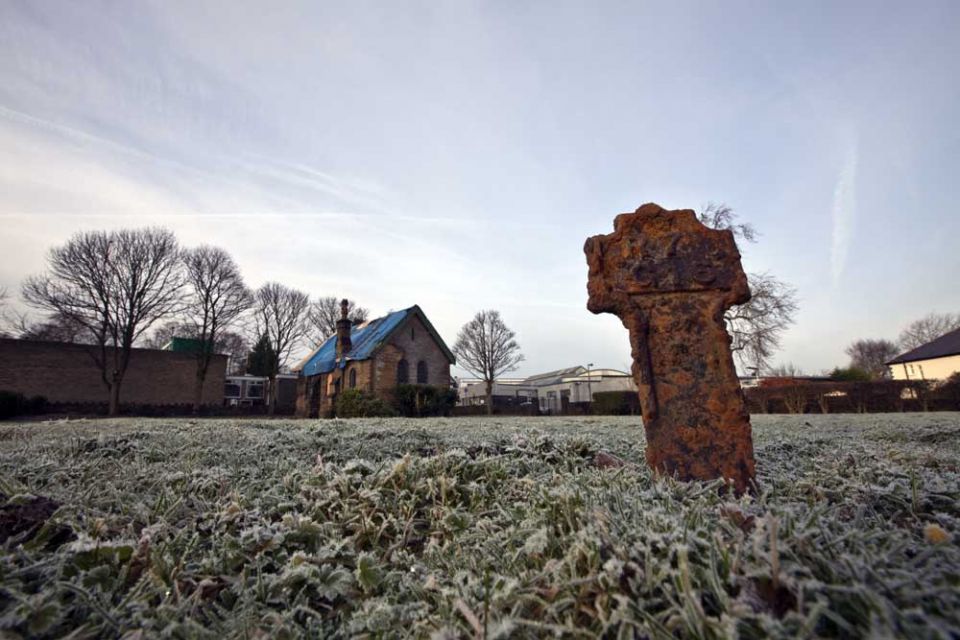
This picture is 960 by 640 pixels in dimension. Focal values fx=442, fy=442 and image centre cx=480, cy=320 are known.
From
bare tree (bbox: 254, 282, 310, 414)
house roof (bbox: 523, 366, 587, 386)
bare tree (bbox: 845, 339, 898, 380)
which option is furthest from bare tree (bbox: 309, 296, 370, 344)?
bare tree (bbox: 845, 339, 898, 380)

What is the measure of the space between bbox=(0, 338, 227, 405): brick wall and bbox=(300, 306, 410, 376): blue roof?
6.71m

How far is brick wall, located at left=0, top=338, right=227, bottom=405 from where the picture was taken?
80.7 ft

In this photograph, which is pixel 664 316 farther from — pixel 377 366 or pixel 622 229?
pixel 377 366

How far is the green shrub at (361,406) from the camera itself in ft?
57.7

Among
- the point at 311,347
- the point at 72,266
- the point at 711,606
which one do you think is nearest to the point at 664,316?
the point at 711,606

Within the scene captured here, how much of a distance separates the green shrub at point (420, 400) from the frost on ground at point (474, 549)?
1757 cm

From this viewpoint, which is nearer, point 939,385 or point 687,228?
point 687,228

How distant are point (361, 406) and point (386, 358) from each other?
6623 mm

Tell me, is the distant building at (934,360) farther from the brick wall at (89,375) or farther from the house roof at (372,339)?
the brick wall at (89,375)

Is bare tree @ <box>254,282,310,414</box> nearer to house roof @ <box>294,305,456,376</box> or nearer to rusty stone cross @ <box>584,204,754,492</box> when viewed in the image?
house roof @ <box>294,305,456,376</box>

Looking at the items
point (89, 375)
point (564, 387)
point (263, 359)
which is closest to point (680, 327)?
point (89, 375)

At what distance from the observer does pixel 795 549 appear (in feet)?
4.44

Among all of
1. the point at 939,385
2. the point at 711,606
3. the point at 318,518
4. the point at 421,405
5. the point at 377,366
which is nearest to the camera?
the point at 711,606

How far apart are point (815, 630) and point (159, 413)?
100ft
